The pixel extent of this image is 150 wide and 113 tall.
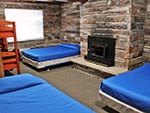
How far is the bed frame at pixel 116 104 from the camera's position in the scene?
2.04 metres

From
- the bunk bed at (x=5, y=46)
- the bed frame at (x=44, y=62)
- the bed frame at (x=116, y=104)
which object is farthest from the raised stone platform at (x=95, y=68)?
the bunk bed at (x=5, y=46)

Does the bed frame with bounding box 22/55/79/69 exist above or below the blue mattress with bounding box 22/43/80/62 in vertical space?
below

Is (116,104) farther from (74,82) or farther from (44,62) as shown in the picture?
(44,62)

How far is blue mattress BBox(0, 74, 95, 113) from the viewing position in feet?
5.38

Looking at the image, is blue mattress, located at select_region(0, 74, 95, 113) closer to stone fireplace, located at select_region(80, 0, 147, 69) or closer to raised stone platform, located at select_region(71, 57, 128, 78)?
raised stone platform, located at select_region(71, 57, 128, 78)

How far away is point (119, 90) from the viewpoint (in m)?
2.14

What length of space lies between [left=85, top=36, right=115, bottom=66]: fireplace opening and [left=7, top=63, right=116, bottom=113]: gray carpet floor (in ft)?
1.52

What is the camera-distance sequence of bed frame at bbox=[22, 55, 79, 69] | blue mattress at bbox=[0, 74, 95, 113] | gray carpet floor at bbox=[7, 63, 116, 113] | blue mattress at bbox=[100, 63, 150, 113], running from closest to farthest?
blue mattress at bbox=[0, 74, 95, 113], blue mattress at bbox=[100, 63, 150, 113], gray carpet floor at bbox=[7, 63, 116, 113], bed frame at bbox=[22, 55, 79, 69]

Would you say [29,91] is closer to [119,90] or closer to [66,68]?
[119,90]

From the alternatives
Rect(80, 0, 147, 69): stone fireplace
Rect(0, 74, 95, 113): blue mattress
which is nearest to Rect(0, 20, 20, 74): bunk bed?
Rect(0, 74, 95, 113): blue mattress

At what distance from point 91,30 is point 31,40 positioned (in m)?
2.44

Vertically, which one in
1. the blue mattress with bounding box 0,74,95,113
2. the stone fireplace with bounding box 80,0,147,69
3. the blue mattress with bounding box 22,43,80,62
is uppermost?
the stone fireplace with bounding box 80,0,147,69

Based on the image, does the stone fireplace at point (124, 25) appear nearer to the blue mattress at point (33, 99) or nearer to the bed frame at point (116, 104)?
the bed frame at point (116, 104)

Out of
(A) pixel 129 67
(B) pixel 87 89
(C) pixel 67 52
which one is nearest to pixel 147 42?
(A) pixel 129 67
